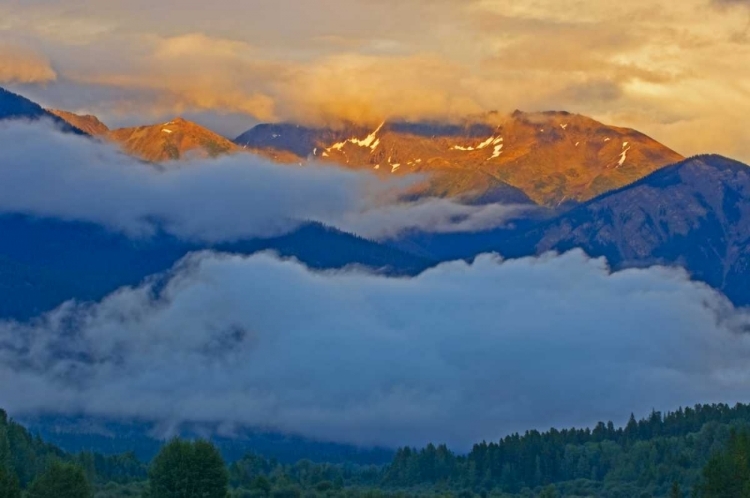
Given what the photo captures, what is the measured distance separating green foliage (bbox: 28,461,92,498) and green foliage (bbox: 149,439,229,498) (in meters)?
9.75

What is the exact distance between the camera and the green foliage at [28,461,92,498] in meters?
182

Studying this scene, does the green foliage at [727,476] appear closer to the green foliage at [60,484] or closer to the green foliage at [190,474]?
the green foliage at [190,474]

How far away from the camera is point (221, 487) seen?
634 ft

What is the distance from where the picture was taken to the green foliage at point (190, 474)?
192000mm

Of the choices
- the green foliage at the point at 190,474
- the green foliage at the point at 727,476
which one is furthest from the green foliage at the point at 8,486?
the green foliage at the point at 727,476

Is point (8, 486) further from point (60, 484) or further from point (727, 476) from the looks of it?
point (727, 476)

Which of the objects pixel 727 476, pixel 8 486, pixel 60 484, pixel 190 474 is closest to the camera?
pixel 8 486

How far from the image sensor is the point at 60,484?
183m

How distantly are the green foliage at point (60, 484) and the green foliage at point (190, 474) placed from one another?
9.75 metres

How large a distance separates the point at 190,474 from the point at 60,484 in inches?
632

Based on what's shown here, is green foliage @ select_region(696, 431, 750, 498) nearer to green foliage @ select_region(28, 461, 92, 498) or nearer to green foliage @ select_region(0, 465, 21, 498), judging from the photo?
green foliage @ select_region(28, 461, 92, 498)

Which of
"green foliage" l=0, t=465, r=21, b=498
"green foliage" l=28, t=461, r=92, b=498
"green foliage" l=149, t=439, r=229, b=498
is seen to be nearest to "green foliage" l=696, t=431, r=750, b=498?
"green foliage" l=149, t=439, r=229, b=498

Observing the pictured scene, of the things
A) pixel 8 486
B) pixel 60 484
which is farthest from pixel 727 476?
pixel 8 486

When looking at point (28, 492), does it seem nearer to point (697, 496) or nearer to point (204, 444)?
point (204, 444)
